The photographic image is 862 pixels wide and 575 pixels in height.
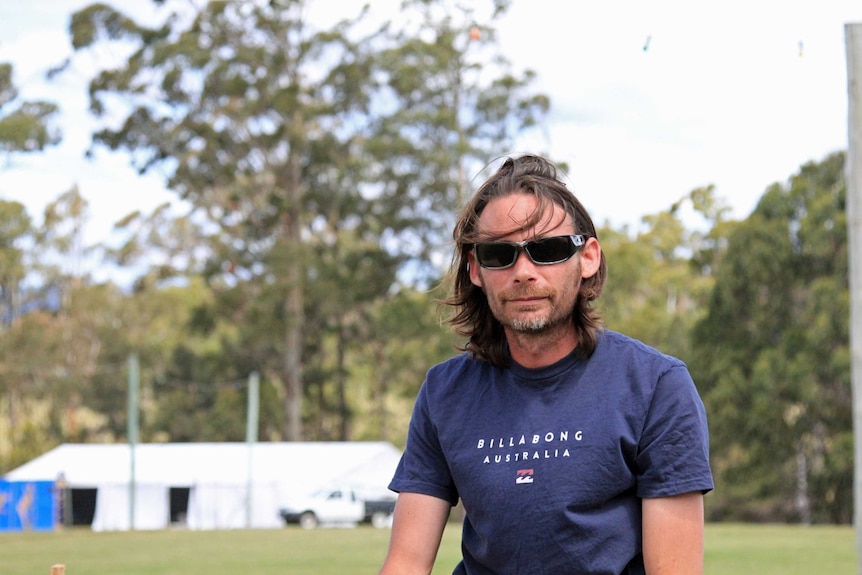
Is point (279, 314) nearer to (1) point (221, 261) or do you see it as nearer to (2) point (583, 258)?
(1) point (221, 261)

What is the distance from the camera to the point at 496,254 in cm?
266

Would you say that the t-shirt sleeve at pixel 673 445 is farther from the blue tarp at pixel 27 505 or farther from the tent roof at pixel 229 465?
the blue tarp at pixel 27 505

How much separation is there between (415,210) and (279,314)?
6375 mm

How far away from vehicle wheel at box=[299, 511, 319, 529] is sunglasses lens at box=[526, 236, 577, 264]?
38.5 metres

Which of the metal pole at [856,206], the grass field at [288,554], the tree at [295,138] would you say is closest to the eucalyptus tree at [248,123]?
the tree at [295,138]

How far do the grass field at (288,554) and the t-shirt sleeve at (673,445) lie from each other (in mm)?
13097

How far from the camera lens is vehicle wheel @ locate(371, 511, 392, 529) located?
40500mm

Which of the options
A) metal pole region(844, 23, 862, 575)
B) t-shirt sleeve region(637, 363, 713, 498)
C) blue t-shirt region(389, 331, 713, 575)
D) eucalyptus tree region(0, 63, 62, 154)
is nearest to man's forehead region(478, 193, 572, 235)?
blue t-shirt region(389, 331, 713, 575)

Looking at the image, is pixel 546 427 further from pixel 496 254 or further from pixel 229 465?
pixel 229 465

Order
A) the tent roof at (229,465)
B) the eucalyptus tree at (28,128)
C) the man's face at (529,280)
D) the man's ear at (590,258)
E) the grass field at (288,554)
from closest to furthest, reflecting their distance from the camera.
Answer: the man's face at (529,280)
the man's ear at (590,258)
the grass field at (288,554)
the eucalyptus tree at (28,128)
the tent roof at (229,465)

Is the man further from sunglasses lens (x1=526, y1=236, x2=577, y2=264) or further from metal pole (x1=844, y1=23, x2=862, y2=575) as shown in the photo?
metal pole (x1=844, y1=23, x2=862, y2=575)

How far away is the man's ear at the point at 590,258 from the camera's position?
272 centimetres

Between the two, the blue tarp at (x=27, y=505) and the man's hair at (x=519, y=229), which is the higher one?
the man's hair at (x=519, y=229)

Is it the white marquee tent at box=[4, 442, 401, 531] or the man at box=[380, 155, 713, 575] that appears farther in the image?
the white marquee tent at box=[4, 442, 401, 531]
